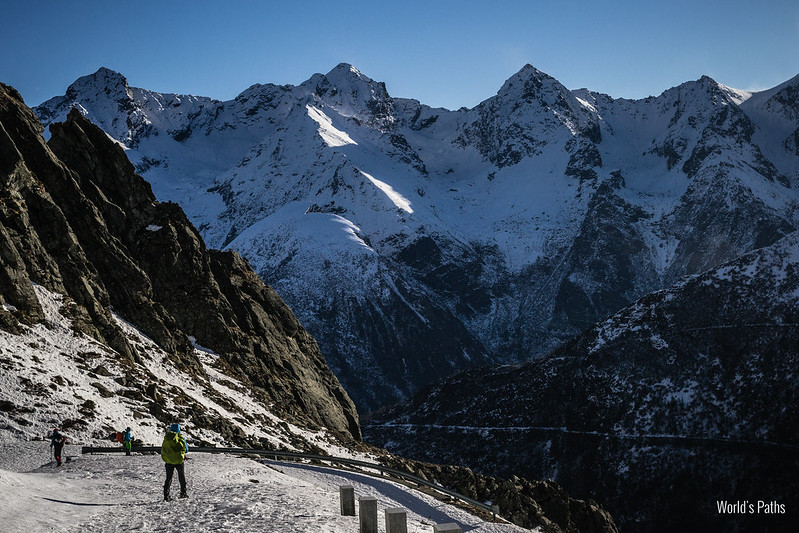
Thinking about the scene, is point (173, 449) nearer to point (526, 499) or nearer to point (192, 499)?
point (192, 499)

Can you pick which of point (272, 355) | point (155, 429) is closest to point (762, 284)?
point (272, 355)

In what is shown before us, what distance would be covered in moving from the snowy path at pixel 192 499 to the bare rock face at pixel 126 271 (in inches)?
737

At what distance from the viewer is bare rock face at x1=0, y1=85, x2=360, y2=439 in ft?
173

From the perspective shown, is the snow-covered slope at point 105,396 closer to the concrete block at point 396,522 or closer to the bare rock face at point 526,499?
the bare rock face at point 526,499

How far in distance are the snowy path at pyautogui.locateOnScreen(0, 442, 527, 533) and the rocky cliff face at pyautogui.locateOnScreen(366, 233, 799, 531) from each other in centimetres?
6849

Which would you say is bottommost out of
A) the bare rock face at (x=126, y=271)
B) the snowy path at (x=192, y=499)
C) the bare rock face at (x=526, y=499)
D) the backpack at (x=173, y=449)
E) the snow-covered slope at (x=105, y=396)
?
the bare rock face at (x=526, y=499)

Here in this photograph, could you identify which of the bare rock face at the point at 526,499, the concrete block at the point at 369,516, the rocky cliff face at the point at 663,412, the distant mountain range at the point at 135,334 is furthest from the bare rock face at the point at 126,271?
the rocky cliff face at the point at 663,412

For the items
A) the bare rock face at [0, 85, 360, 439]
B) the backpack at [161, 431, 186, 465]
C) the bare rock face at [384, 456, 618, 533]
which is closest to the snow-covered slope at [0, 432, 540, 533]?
the backpack at [161, 431, 186, 465]

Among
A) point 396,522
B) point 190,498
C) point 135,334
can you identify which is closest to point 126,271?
point 135,334

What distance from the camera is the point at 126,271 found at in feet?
212

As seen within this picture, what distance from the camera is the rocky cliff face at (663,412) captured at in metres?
98.8

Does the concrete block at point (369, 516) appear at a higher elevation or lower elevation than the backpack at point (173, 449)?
lower

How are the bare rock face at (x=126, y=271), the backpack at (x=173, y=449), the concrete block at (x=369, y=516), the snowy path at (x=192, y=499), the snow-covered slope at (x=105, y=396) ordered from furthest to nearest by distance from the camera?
the bare rock face at (x=126, y=271), the snow-covered slope at (x=105, y=396), the backpack at (x=173, y=449), the snowy path at (x=192, y=499), the concrete block at (x=369, y=516)

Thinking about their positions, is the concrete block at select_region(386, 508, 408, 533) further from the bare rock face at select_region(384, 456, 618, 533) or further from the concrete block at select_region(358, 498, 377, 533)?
the bare rock face at select_region(384, 456, 618, 533)
